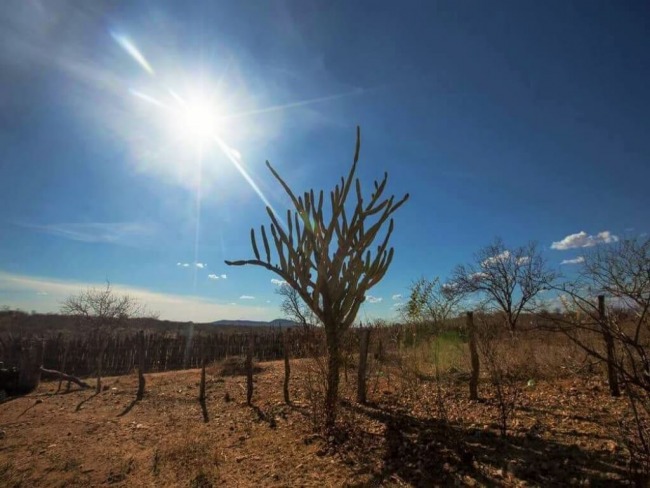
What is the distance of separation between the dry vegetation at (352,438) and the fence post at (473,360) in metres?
0.29

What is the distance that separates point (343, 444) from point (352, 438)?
0.68ft

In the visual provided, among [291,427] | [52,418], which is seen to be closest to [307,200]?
[291,427]

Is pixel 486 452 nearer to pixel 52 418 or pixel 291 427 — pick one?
pixel 291 427

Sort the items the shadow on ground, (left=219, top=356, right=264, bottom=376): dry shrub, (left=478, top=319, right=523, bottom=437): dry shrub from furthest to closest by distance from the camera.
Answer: (left=219, top=356, right=264, bottom=376): dry shrub, (left=478, top=319, right=523, bottom=437): dry shrub, the shadow on ground

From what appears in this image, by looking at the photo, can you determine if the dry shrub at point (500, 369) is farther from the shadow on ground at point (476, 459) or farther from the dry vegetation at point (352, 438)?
the shadow on ground at point (476, 459)

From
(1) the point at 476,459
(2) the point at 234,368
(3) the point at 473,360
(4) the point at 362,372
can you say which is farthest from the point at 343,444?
(2) the point at 234,368

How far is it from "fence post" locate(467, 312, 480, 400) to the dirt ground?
1.00 ft

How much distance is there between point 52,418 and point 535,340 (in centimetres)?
1340

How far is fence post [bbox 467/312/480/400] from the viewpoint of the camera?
7578 mm

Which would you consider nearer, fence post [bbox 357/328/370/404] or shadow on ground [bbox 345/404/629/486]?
shadow on ground [bbox 345/404/629/486]

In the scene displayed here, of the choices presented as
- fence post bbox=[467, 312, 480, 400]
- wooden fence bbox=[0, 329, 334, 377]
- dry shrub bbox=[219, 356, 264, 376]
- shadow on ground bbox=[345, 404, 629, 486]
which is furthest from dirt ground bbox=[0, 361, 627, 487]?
wooden fence bbox=[0, 329, 334, 377]

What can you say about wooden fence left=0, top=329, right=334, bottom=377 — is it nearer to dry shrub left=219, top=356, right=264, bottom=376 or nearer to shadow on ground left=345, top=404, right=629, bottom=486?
dry shrub left=219, top=356, right=264, bottom=376

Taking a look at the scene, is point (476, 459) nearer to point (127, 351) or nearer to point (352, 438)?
point (352, 438)

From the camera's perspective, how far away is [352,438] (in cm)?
570
